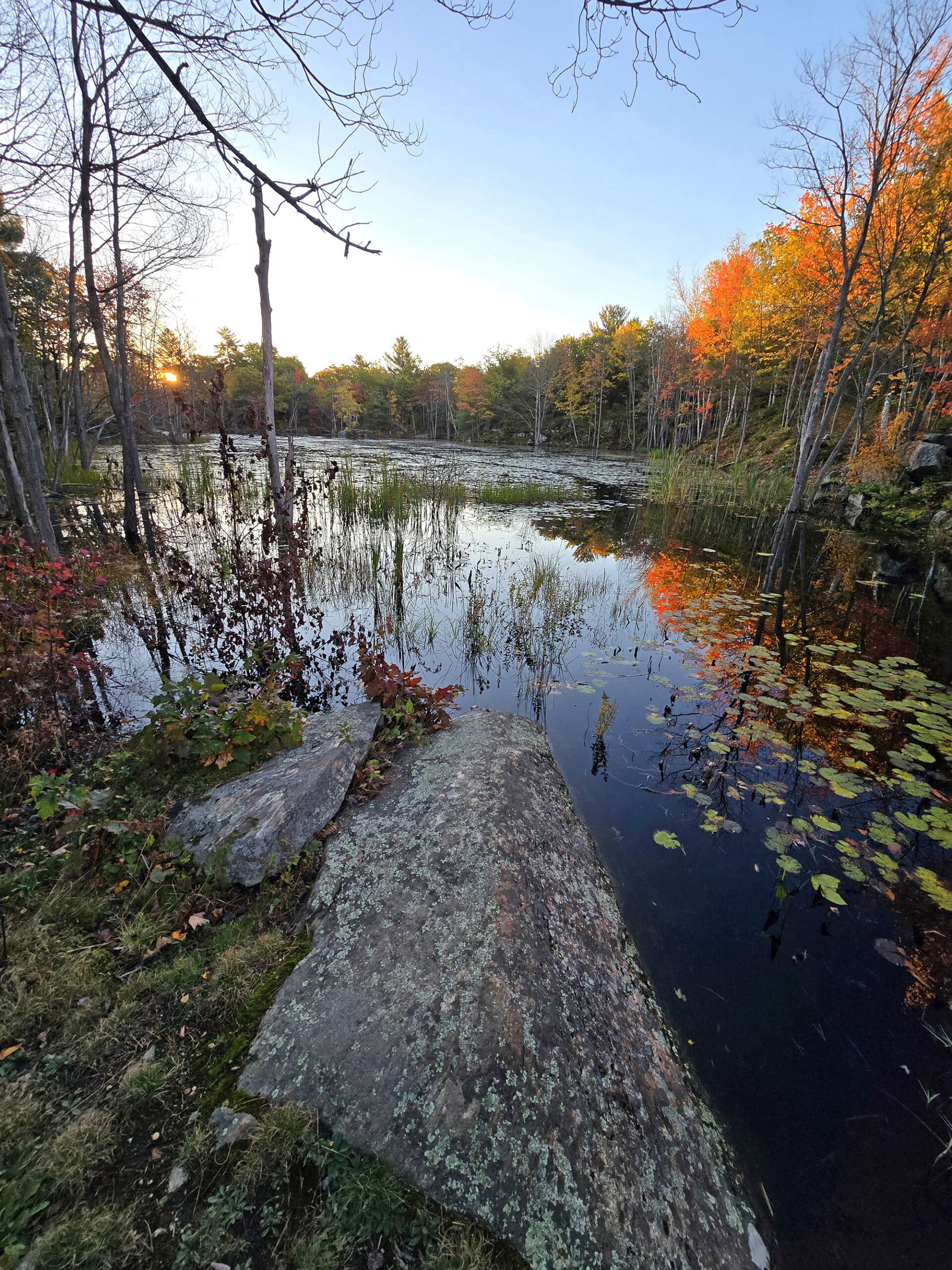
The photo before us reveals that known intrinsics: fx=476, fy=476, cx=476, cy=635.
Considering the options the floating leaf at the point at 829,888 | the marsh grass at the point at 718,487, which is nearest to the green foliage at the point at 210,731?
the floating leaf at the point at 829,888

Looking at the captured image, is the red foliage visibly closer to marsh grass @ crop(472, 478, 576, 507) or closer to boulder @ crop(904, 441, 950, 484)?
marsh grass @ crop(472, 478, 576, 507)

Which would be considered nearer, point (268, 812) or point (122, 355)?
point (268, 812)

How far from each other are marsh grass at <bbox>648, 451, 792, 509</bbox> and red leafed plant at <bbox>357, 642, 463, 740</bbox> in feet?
42.6

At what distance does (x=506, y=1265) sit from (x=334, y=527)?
9.41 meters

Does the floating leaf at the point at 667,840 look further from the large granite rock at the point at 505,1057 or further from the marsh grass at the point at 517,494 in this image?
the marsh grass at the point at 517,494

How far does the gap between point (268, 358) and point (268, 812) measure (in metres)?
6.80

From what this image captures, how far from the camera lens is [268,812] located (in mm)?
2258

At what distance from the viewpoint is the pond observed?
1.70 metres

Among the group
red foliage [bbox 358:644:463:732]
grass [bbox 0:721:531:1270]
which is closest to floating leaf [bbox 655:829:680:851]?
red foliage [bbox 358:644:463:732]

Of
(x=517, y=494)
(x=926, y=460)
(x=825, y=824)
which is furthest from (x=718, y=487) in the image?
(x=825, y=824)

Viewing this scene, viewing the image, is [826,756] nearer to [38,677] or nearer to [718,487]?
[38,677]

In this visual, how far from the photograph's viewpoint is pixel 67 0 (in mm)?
2191

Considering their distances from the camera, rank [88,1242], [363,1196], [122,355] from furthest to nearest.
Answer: [122,355], [363,1196], [88,1242]

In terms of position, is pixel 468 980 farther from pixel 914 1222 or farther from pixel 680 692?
pixel 680 692
